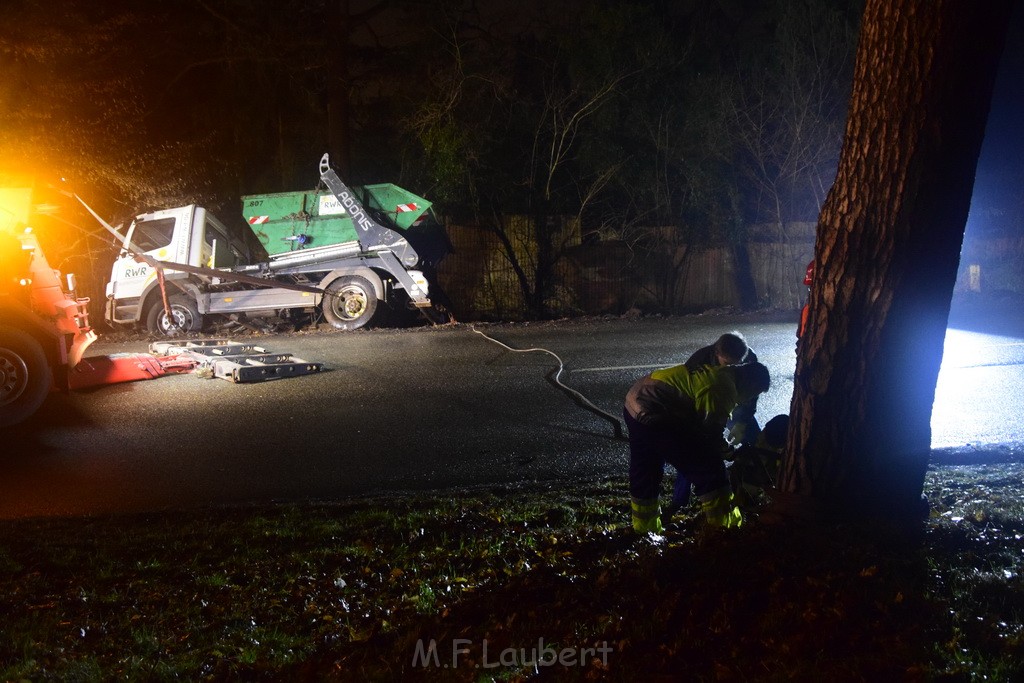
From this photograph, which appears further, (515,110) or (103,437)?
(515,110)

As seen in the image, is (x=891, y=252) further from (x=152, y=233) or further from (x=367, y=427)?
(x=152, y=233)

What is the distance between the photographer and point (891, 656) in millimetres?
3062

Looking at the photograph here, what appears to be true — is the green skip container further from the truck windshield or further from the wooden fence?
the wooden fence

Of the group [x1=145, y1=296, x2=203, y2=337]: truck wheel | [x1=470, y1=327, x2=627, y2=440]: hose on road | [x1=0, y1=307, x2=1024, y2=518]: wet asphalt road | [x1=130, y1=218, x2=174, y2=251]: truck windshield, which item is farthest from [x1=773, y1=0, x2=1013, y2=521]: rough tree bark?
[x1=130, y1=218, x2=174, y2=251]: truck windshield

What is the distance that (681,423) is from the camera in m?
4.95

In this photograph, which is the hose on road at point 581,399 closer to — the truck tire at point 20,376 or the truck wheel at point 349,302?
the truck wheel at point 349,302

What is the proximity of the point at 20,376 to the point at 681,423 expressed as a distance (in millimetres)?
6793

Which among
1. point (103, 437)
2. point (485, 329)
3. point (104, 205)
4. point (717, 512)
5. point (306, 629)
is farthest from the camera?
point (104, 205)

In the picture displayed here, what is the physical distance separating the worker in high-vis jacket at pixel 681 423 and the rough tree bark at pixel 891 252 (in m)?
0.59

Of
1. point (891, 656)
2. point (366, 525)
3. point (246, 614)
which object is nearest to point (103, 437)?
point (366, 525)

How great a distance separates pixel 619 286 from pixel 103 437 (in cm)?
1378

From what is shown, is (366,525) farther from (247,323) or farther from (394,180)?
(394,180)

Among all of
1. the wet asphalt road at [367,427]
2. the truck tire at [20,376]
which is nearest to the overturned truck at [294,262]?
the wet asphalt road at [367,427]

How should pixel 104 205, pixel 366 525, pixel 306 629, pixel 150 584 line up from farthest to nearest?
1. pixel 104 205
2. pixel 366 525
3. pixel 150 584
4. pixel 306 629
